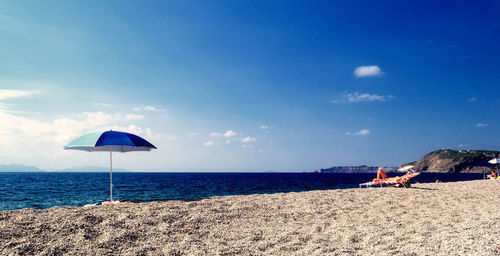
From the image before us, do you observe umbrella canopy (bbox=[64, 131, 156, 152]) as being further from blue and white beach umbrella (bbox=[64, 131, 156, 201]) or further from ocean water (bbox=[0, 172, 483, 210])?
ocean water (bbox=[0, 172, 483, 210])

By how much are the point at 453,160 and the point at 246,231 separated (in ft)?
561

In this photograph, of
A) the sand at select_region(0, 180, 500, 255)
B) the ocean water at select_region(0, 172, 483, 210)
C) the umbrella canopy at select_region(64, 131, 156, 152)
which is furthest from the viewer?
the ocean water at select_region(0, 172, 483, 210)

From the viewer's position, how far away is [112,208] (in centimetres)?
777

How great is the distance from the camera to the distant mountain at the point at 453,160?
434 ft

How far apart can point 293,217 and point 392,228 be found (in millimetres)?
2326

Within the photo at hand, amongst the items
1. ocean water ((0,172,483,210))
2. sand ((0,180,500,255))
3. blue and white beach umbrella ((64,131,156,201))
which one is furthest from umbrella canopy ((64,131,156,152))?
ocean water ((0,172,483,210))

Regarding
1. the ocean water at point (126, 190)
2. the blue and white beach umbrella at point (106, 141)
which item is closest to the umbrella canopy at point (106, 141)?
the blue and white beach umbrella at point (106, 141)

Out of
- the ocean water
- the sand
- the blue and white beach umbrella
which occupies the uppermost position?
the blue and white beach umbrella

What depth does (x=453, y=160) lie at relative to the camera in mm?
143500

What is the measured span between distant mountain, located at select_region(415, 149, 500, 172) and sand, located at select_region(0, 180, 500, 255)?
146684 millimetres

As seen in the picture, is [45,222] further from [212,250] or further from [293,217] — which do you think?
[293,217]

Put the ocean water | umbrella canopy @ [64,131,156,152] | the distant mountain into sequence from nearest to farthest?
umbrella canopy @ [64,131,156,152]
the ocean water
the distant mountain

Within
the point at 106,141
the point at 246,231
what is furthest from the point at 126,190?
the point at 246,231

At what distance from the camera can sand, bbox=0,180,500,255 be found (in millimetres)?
4855
